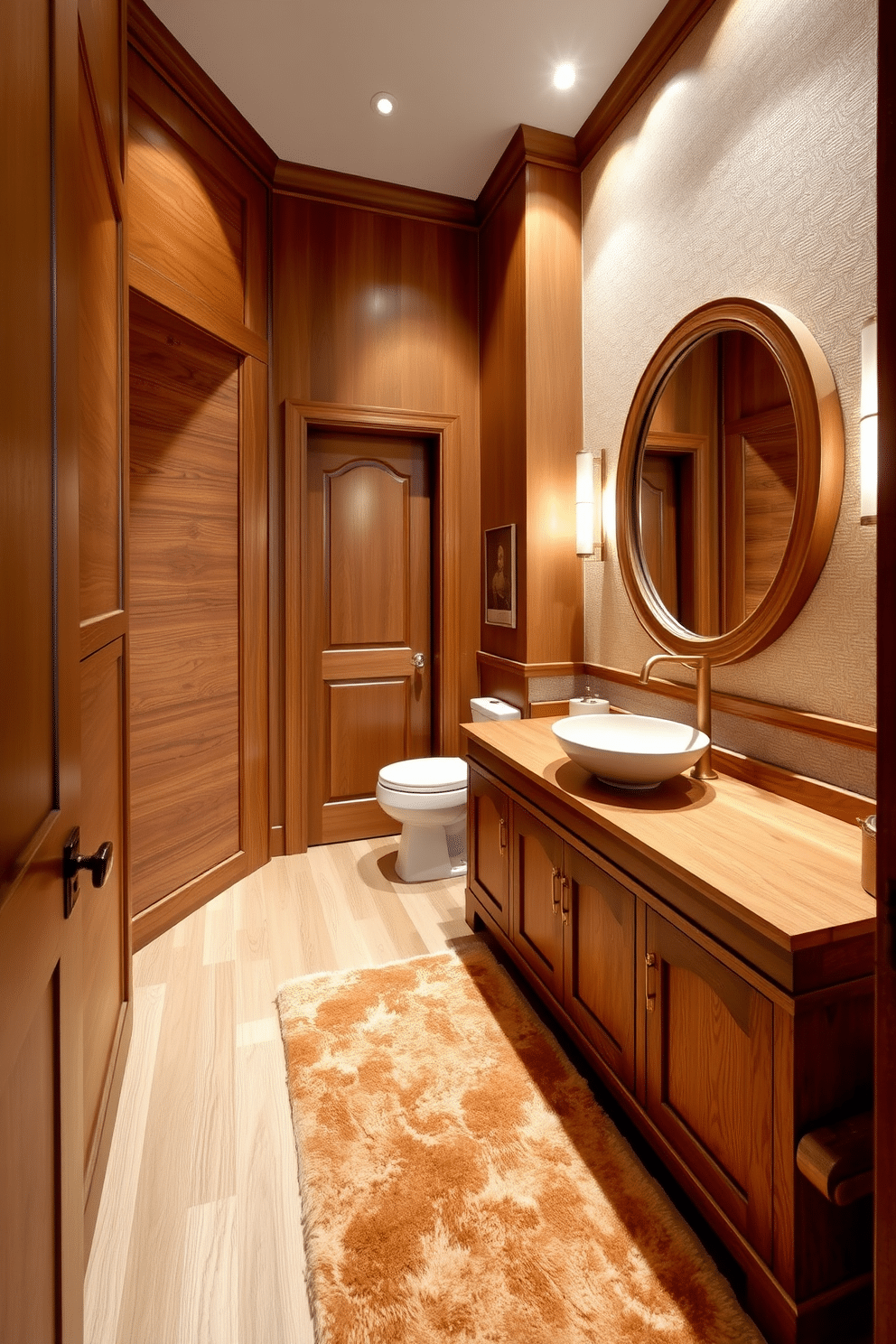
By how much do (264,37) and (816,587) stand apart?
2.52 metres

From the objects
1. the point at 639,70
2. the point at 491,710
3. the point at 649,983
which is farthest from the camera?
the point at 491,710

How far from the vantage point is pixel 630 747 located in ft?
6.10

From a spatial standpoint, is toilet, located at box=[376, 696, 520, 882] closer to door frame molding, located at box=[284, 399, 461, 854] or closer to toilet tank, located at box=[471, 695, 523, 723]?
toilet tank, located at box=[471, 695, 523, 723]

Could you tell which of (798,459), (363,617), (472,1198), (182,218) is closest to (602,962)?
(472,1198)

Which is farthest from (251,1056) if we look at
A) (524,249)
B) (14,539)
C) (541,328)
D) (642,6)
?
(642,6)

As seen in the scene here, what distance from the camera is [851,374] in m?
1.49

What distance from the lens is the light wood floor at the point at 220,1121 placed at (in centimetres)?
115

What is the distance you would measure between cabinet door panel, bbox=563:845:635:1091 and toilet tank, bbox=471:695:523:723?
117cm

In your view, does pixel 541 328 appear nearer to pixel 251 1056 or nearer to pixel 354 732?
pixel 354 732

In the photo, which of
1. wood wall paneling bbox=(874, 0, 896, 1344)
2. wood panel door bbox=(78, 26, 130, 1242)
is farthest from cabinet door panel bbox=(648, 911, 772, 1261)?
wood panel door bbox=(78, 26, 130, 1242)

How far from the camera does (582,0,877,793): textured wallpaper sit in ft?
4.82

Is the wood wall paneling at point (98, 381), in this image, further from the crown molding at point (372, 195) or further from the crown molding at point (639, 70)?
the crown molding at point (639, 70)

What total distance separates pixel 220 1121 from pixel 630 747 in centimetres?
137

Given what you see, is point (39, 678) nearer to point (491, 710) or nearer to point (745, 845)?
point (745, 845)
